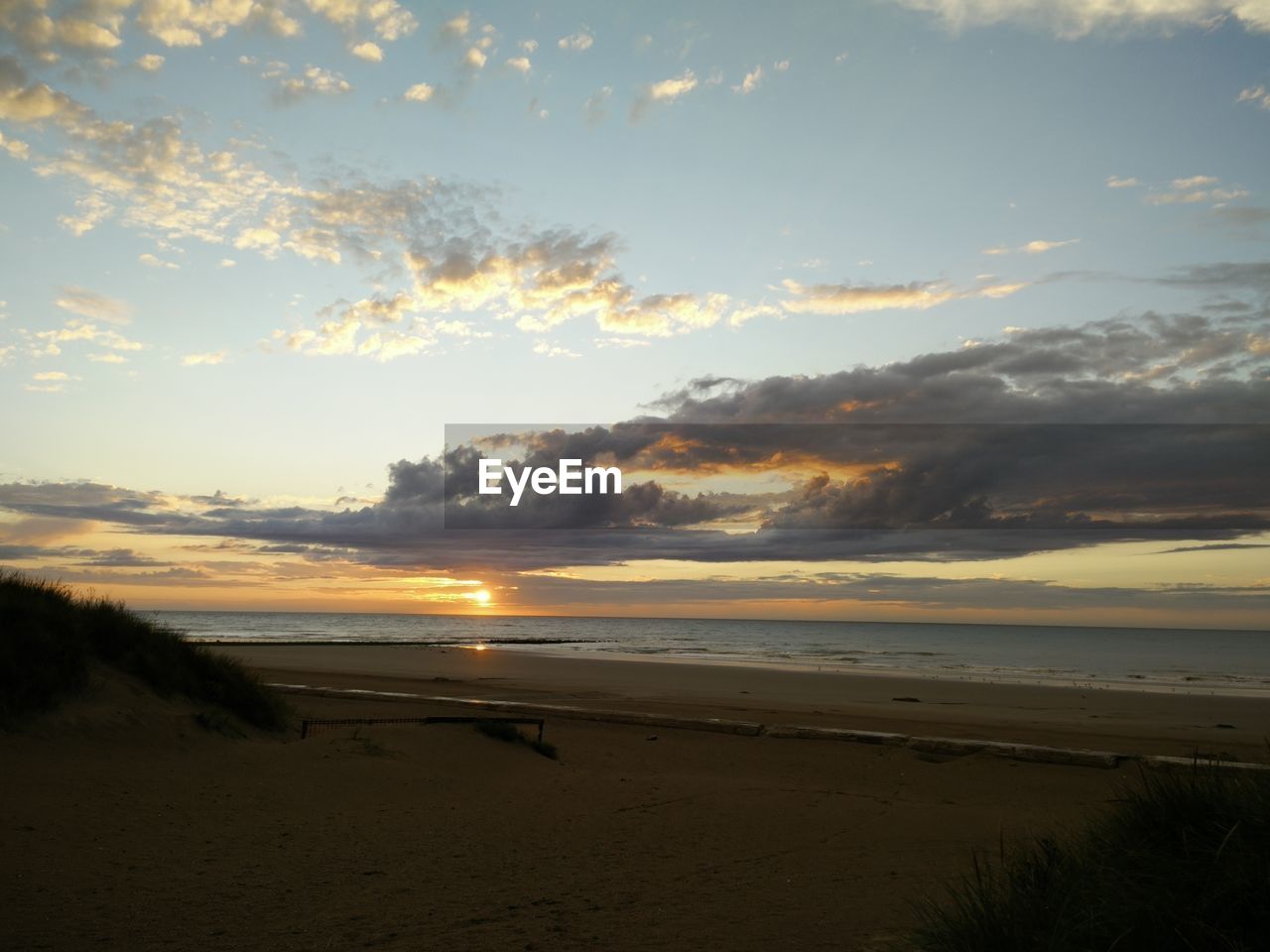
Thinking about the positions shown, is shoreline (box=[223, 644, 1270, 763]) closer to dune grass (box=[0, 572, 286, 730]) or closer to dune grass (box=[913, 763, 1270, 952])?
dune grass (box=[0, 572, 286, 730])

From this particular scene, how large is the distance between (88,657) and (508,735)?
5.08m

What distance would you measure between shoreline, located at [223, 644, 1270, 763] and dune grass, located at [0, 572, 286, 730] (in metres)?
6.07

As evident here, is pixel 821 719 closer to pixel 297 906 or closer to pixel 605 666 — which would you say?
pixel 297 906

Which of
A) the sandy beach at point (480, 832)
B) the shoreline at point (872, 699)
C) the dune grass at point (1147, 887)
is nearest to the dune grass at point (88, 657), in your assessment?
the sandy beach at point (480, 832)

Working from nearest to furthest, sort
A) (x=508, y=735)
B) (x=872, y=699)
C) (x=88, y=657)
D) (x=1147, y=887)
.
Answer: (x=1147, y=887) < (x=88, y=657) < (x=508, y=735) < (x=872, y=699)

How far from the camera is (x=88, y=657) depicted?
10.4m

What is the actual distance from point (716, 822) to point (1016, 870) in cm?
437

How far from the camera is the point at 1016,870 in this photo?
471 centimetres

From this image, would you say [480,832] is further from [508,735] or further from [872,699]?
[872,699]

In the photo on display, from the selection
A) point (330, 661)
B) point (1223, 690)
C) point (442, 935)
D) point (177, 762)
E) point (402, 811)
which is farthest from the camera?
point (330, 661)

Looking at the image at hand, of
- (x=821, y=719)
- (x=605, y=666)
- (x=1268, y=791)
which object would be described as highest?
(x=1268, y=791)

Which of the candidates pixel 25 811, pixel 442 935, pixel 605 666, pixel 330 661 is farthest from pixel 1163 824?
pixel 330 661

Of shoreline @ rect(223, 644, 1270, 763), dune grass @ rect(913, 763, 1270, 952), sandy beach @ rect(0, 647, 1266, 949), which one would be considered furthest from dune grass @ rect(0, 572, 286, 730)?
dune grass @ rect(913, 763, 1270, 952)

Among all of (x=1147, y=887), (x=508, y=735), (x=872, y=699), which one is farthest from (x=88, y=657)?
(x=872, y=699)
